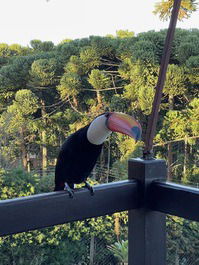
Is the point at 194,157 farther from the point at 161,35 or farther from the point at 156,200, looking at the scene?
the point at 156,200

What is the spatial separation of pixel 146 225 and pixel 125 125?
0.15m

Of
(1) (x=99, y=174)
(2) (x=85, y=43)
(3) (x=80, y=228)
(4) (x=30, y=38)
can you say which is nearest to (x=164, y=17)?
(3) (x=80, y=228)

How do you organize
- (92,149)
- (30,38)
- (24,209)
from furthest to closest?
(30,38)
(92,149)
(24,209)

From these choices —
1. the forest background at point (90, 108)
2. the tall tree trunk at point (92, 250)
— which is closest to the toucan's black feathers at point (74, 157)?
the tall tree trunk at point (92, 250)

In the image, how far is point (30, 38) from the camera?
5.28m

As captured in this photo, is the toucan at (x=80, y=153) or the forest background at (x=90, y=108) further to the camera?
the forest background at (x=90, y=108)

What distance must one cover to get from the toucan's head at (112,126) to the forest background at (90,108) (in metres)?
2.41

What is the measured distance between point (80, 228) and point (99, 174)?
3.28 ft

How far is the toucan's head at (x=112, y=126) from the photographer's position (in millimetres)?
574

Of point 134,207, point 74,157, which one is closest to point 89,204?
point 134,207

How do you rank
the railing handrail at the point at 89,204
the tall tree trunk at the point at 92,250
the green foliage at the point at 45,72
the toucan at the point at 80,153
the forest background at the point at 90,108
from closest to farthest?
the railing handrail at the point at 89,204, the toucan at the point at 80,153, the tall tree trunk at the point at 92,250, the forest background at the point at 90,108, the green foliage at the point at 45,72

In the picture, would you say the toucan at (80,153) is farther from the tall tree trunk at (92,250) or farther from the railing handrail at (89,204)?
the tall tree trunk at (92,250)

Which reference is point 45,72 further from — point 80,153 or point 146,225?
point 146,225

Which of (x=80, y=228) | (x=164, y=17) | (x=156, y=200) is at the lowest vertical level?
(x=80, y=228)
